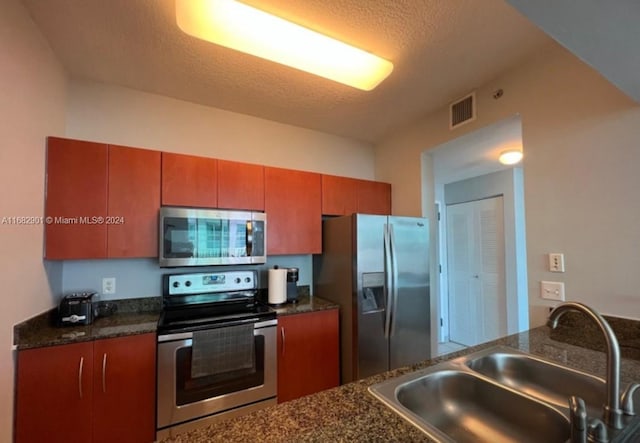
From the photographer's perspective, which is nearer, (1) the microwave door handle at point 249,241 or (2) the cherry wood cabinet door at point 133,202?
(2) the cherry wood cabinet door at point 133,202

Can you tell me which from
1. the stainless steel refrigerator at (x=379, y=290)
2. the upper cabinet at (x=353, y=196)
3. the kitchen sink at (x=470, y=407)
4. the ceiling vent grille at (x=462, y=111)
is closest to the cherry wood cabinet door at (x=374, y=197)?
the upper cabinet at (x=353, y=196)

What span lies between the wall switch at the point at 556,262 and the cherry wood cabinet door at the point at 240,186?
202 centimetres

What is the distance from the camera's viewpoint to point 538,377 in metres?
1.17

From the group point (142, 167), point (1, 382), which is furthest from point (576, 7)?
point (1, 382)

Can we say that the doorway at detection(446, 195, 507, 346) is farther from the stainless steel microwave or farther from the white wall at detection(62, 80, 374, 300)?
the stainless steel microwave

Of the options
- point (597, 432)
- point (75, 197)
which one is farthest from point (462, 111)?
point (75, 197)

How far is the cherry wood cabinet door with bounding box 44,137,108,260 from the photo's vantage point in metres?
1.72

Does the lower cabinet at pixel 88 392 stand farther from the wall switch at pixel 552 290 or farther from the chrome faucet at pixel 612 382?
the wall switch at pixel 552 290

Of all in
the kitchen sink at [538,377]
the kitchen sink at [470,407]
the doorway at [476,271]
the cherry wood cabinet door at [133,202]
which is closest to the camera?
the kitchen sink at [470,407]

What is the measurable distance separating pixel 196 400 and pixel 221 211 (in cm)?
126

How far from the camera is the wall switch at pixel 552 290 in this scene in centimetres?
162

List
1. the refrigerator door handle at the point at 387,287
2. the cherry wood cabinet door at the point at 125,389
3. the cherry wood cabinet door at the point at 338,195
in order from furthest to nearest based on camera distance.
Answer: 1. the cherry wood cabinet door at the point at 338,195
2. the refrigerator door handle at the point at 387,287
3. the cherry wood cabinet door at the point at 125,389

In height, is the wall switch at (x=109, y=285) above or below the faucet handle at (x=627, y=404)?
above

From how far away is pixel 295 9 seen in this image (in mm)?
1427
